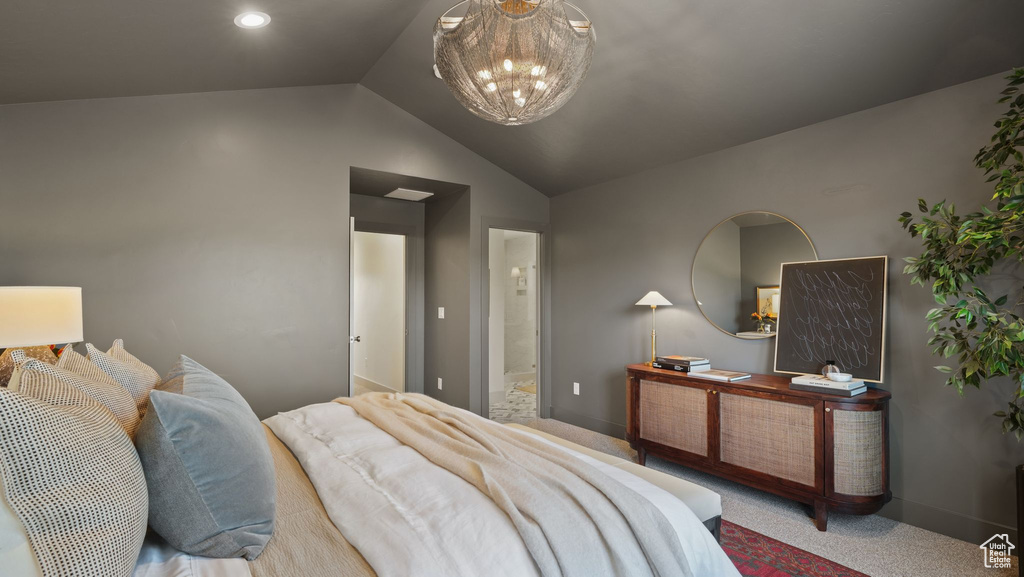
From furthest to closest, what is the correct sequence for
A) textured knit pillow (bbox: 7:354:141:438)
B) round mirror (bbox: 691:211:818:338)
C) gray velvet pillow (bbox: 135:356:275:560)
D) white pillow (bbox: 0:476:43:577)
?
round mirror (bbox: 691:211:818:338) → gray velvet pillow (bbox: 135:356:275:560) → textured knit pillow (bbox: 7:354:141:438) → white pillow (bbox: 0:476:43:577)

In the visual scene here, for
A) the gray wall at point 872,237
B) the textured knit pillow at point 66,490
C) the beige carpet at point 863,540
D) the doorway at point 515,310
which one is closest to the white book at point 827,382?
the gray wall at point 872,237

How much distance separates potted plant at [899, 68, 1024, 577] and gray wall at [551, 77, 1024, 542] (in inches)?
8.0

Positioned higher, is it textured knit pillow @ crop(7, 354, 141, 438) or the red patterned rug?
textured knit pillow @ crop(7, 354, 141, 438)

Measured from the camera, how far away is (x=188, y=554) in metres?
1.18

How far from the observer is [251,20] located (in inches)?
104

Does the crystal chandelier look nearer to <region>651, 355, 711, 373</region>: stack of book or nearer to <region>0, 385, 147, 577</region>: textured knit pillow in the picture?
<region>0, 385, 147, 577</region>: textured knit pillow

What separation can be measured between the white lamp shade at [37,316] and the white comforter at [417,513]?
4.10ft

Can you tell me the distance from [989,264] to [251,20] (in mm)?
3731

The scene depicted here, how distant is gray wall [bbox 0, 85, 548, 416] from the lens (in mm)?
2977

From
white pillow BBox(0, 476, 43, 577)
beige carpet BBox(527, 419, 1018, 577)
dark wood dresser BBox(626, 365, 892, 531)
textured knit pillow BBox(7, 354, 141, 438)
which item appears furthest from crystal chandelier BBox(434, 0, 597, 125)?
beige carpet BBox(527, 419, 1018, 577)

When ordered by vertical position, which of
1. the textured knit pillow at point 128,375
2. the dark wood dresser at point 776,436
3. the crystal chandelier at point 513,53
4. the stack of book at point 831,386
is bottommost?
the dark wood dresser at point 776,436

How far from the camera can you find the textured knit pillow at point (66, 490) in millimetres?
780

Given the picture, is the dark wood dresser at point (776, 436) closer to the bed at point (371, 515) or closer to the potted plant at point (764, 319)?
the potted plant at point (764, 319)

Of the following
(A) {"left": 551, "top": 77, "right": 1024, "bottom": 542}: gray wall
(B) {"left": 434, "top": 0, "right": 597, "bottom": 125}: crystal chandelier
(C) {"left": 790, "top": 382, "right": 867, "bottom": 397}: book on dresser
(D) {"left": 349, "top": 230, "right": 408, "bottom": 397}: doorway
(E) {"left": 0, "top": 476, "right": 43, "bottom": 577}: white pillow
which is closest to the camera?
(E) {"left": 0, "top": 476, "right": 43, "bottom": 577}: white pillow
